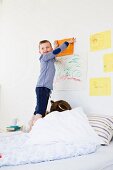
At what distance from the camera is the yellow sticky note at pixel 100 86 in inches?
69.2

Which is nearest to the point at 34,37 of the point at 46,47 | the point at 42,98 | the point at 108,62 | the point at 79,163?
the point at 46,47

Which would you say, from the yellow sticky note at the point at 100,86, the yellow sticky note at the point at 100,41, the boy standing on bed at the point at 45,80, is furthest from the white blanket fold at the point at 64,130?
the yellow sticky note at the point at 100,41

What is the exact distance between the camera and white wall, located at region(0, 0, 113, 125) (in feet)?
6.11

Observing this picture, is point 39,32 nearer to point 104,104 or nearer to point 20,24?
point 20,24

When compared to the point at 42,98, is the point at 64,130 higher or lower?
lower

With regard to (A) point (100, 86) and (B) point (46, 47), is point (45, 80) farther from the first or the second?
(A) point (100, 86)

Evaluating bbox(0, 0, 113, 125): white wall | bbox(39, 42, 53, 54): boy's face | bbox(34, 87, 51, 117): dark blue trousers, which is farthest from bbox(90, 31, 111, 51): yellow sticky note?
bbox(34, 87, 51, 117): dark blue trousers

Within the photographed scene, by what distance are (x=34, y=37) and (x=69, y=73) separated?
61 cm

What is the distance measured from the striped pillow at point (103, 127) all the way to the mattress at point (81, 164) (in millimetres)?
236

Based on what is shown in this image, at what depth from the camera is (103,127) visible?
151 centimetres

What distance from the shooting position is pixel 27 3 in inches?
97.7

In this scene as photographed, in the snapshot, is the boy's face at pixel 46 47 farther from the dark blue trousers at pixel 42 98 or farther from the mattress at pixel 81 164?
the mattress at pixel 81 164

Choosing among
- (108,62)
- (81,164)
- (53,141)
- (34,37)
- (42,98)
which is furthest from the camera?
(34,37)

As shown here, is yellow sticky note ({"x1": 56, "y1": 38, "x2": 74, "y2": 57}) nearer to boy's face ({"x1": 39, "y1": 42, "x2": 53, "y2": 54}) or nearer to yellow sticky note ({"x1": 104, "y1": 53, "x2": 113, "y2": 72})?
boy's face ({"x1": 39, "y1": 42, "x2": 53, "y2": 54})
